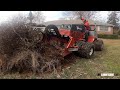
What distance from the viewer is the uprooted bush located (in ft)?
23.5

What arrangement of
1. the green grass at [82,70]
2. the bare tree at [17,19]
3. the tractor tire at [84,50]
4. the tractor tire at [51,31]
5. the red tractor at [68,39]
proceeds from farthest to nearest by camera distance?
the tractor tire at [84,50] < the tractor tire at [51,31] < the red tractor at [68,39] < the bare tree at [17,19] < the green grass at [82,70]

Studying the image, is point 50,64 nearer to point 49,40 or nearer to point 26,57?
point 26,57

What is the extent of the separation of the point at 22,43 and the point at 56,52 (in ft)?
4.37

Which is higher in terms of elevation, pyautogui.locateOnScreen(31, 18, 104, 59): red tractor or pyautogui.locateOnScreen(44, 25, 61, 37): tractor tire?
pyautogui.locateOnScreen(44, 25, 61, 37): tractor tire

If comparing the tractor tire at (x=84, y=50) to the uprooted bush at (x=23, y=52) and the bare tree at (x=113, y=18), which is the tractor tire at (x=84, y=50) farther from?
the bare tree at (x=113, y=18)

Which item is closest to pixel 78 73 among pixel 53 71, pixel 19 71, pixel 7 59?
pixel 53 71

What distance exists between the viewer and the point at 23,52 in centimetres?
726

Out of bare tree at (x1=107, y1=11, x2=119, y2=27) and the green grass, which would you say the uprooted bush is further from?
bare tree at (x1=107, y1=11, x2=119, y2=27)

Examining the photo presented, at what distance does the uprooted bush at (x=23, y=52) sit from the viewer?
23.5 ft

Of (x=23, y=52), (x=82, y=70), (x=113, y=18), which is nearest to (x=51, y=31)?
(x=23, y=52)

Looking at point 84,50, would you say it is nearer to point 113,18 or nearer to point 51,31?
point 51,31

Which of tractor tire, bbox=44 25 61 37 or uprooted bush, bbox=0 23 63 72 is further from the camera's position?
tractor tire, bbox=44 25 61 37

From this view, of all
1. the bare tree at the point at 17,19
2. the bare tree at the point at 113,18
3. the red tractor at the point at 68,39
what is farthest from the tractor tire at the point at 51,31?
the bare tree at the point at 113,18

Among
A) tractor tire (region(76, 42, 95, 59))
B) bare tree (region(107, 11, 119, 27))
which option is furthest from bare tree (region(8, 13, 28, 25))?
bare tree (region(107, 11, 119, 27))
